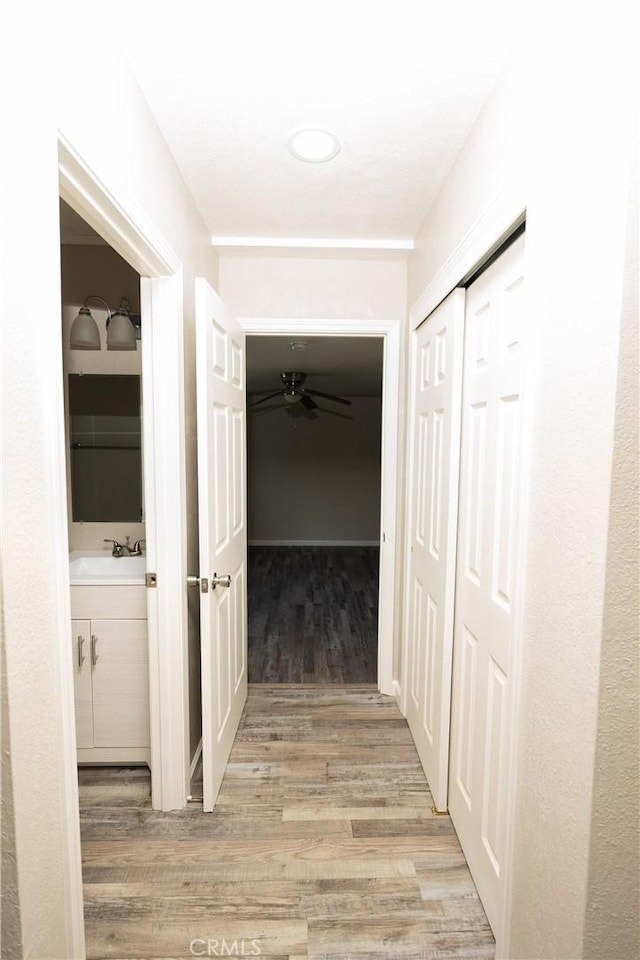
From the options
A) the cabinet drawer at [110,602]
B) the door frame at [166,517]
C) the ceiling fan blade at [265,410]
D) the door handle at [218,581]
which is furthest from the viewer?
the ceiling fan blade at [265,410]

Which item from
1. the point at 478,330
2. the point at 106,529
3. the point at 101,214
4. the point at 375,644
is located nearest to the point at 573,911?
the point at 478,330

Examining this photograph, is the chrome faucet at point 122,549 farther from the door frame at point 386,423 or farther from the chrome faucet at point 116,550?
the door frame at point 386,423

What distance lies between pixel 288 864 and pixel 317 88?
2.39 metres

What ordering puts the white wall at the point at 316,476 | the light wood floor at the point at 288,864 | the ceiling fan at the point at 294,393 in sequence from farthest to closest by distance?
the white wall at the point at 316,476, the ceiling fan at the point at 294,393, the light wood floor at the point at 288,864

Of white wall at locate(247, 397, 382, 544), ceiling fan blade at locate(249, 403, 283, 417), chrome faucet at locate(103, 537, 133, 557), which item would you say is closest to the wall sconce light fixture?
chrome faucet at locate(103, 537, 133, 557)

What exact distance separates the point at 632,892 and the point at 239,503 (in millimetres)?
2024

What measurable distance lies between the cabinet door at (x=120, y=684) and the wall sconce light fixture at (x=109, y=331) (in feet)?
4.03

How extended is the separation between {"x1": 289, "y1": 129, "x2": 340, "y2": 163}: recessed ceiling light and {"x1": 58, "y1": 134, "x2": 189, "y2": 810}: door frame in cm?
53

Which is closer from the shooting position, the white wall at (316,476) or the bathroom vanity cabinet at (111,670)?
the bathroom vanity cabinet at (111,670)

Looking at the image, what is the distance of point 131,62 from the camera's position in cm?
136

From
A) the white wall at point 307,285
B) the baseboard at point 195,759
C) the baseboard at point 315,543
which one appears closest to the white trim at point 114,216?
the white wall at point 307,285

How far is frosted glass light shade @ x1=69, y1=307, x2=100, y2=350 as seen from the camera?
2.36 metres

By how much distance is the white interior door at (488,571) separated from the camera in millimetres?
1397

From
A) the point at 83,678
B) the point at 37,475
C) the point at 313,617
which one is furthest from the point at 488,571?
the point at 313,617
